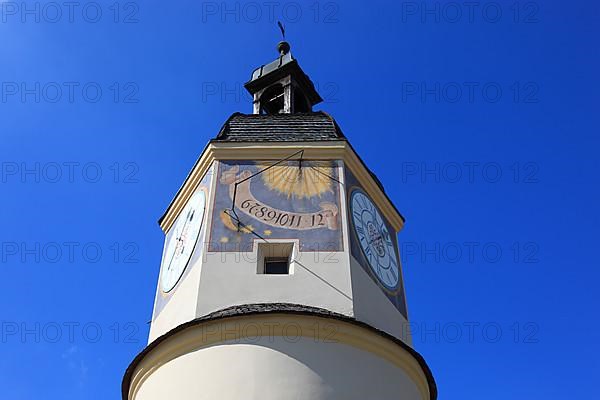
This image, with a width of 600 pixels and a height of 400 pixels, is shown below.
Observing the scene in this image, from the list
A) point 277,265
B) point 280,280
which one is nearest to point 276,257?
point 277,265

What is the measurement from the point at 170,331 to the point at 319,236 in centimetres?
269

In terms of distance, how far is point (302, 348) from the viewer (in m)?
9.77

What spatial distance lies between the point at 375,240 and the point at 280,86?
20.1ft

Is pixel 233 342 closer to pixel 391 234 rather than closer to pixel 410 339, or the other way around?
pixel 410 339

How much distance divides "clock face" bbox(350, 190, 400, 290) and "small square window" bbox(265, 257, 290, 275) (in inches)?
49.8

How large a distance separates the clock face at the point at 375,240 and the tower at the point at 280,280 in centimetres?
3

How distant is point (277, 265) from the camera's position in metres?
11.5

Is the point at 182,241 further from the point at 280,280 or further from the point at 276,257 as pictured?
the point at 280,280

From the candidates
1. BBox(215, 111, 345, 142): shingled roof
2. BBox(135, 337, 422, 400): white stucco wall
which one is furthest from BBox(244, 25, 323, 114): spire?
BBox(135, 337, 422, 400): white stucco wall

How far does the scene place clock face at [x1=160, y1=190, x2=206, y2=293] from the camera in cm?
1205

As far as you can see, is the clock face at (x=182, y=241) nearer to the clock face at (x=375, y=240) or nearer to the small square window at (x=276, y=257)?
the small square window at (x=276, y=257)

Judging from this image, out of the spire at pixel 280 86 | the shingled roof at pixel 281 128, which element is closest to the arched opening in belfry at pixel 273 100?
the spire at pixel 280 86

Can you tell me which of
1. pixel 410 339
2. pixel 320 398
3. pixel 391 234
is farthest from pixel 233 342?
pixel 391 234

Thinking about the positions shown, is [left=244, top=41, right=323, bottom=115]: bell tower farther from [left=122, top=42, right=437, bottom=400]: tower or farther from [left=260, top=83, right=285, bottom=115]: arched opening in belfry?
[left=122, top=42, right=437, bottom=400]: tower
